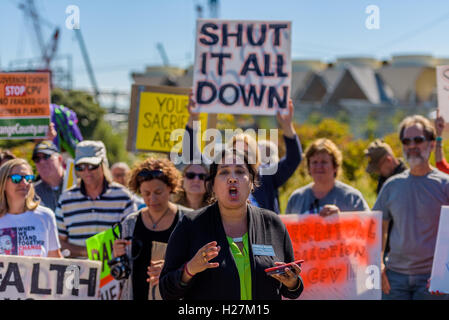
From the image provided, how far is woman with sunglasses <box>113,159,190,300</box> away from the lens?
3611 mm

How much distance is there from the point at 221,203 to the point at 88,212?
5.76ft

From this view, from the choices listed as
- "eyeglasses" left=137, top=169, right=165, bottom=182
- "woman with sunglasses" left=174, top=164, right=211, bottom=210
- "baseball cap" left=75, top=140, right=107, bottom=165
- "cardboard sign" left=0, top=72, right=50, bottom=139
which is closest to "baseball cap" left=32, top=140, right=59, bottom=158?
"cardboard sign" left=0, top=72, right=50, bottom=139

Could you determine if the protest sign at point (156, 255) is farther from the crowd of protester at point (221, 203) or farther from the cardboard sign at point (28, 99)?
the cardboard sign at point (28, 99)

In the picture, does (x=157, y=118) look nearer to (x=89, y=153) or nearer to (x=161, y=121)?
(x=161, y=121)

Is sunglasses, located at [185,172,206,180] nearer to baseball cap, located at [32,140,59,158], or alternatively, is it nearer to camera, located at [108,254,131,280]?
camera, located at [108,254,131,280]

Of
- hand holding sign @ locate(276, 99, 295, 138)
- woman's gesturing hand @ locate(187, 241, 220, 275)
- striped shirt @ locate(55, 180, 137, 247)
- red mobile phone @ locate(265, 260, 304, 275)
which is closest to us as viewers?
woman's gesturing hand @ locate(187, 241, 220, 275)

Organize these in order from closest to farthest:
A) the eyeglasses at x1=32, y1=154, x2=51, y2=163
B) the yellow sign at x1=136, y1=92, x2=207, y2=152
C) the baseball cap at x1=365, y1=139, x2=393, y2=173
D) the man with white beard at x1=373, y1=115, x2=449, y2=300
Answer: the man with white beard at x1=373, y1=115, x2=449, y2=300 < the eyeglasses at x1=32, y1=154, x2=51, y2=163 < the baseball cap at x1=365, y1=139, x2=393, y2=173 < the yellow sign at x1=136, y1=92, x2=207, y2=152

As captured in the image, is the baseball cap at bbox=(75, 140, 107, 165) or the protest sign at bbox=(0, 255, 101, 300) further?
the baseball cap at bbox=(75, 140, 107, 165)

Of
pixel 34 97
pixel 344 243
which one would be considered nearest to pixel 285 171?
pixel 344 243

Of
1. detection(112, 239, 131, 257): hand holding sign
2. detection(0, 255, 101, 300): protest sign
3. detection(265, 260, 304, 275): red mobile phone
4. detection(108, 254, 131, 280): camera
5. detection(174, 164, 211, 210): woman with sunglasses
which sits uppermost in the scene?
detection(174, 164, 211, 210): woman with sunglasses

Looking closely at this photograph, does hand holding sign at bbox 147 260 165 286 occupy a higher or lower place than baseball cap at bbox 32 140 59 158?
lower

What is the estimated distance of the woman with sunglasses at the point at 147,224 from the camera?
361 cm

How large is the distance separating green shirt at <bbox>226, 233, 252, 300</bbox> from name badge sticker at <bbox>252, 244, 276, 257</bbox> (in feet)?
0.14

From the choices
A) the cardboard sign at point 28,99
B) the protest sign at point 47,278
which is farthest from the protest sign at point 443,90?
the cardboard sign at point 28,99
